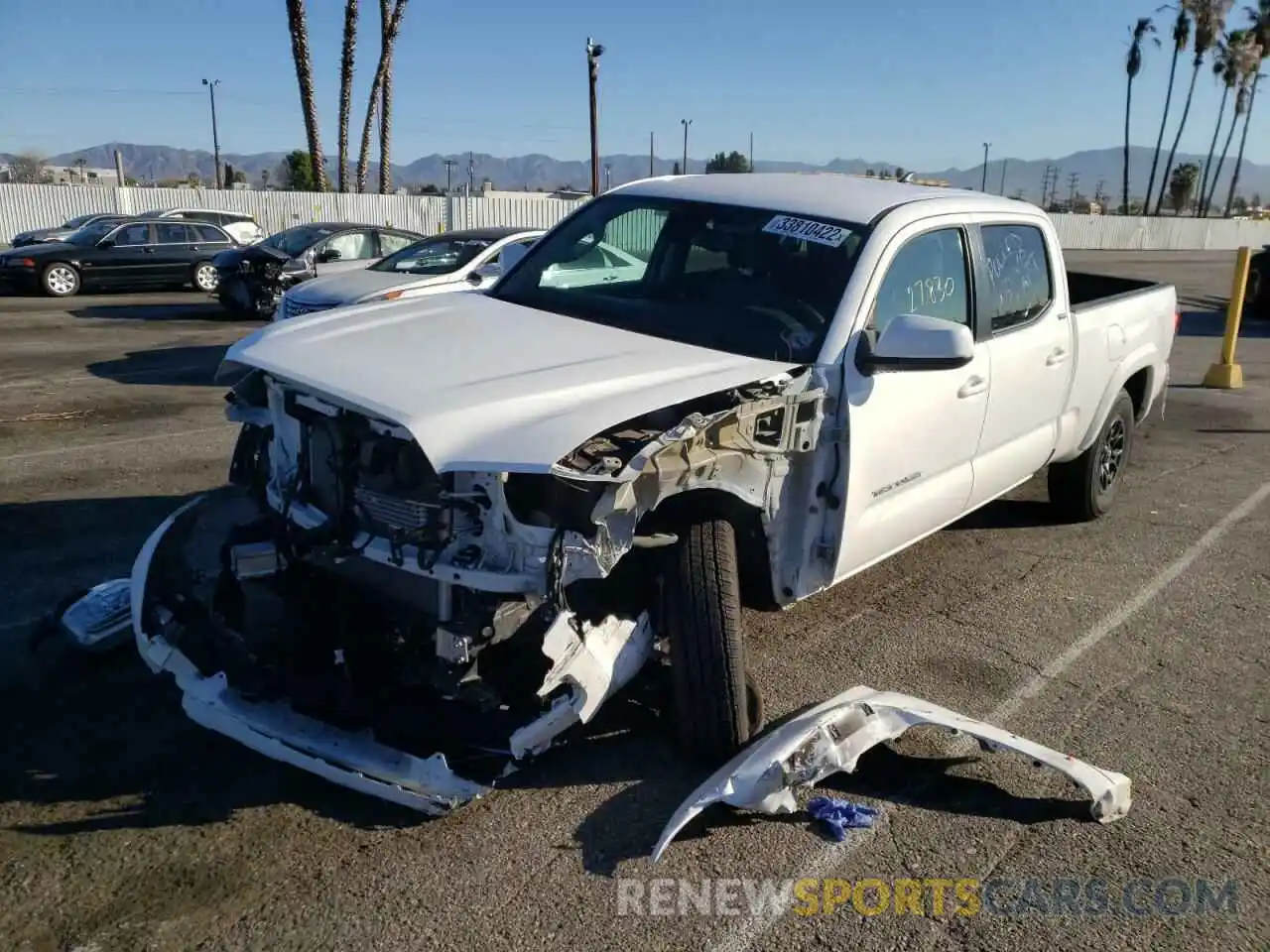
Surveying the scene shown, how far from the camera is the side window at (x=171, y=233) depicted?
66.3 ft

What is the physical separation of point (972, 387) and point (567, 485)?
2311 mm

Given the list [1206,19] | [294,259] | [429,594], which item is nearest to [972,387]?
[429,594]

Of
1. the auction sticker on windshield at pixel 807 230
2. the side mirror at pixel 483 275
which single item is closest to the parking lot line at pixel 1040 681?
the auction sticker on windshield at pixel 807 230

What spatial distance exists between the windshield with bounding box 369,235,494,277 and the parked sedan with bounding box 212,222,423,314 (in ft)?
9.05

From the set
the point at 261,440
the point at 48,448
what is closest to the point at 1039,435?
the point at 261,440

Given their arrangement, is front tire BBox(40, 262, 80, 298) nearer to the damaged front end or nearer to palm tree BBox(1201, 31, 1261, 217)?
the damaged front end

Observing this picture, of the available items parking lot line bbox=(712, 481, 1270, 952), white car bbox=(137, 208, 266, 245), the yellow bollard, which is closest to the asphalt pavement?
parking lot line bbox=(712, 481, 1270, 952)

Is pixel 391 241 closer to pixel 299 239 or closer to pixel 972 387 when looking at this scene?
pixel 299 239

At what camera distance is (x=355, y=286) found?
1106 cm

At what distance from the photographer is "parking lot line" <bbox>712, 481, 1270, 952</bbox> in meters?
2.93

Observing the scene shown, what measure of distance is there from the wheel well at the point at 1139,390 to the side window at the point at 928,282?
8.48 feet

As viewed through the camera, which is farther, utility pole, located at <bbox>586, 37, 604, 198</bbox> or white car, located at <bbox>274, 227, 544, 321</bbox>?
utility pole, located at <bbox>586, 37, 604, 198</bbox>

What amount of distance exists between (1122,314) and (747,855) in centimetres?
451

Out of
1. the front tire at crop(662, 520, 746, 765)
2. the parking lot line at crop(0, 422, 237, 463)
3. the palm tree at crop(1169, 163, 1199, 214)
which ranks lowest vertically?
the parking lot line at crop(0, 422, 237, 463)
